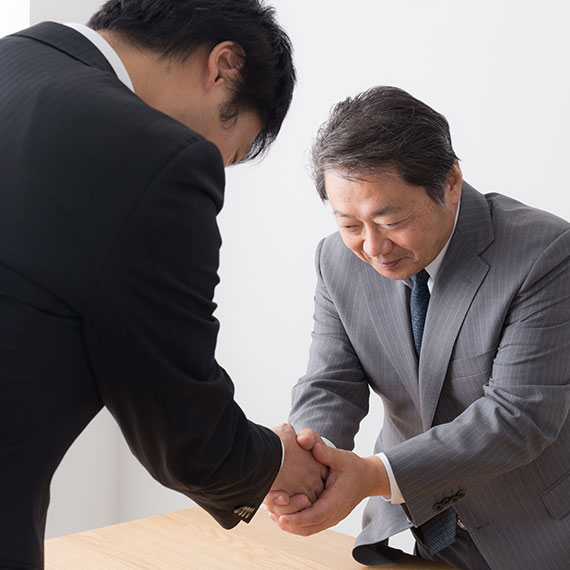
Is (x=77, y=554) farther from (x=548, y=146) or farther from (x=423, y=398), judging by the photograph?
(x=548, y=146)

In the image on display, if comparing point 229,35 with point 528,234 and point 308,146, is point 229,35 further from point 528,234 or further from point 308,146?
point 308,146

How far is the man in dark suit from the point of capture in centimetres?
91

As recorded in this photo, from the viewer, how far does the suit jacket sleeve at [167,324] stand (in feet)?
3.05

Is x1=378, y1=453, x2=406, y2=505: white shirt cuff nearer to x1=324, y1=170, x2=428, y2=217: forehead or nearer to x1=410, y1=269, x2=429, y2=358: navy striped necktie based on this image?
x1=410, y1=269, x2=429, y2=358: navy striped necktie

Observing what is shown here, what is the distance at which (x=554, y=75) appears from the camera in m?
2.48

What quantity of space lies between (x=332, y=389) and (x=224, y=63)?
38.1 inches

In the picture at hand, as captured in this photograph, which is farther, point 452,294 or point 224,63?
point 452,294

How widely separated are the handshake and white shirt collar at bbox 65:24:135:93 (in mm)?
876

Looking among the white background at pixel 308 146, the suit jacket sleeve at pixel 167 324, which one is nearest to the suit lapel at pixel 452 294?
the suit jacket sleeve at pixel 167 324

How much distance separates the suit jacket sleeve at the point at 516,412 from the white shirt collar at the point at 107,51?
97 centimetres

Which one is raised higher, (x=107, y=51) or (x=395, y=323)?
(x=107, y=51)

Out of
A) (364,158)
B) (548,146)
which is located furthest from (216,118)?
(548,146)

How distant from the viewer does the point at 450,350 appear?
5.80 feet

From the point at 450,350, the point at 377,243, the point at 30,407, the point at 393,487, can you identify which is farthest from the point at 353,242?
the point at 30,407
